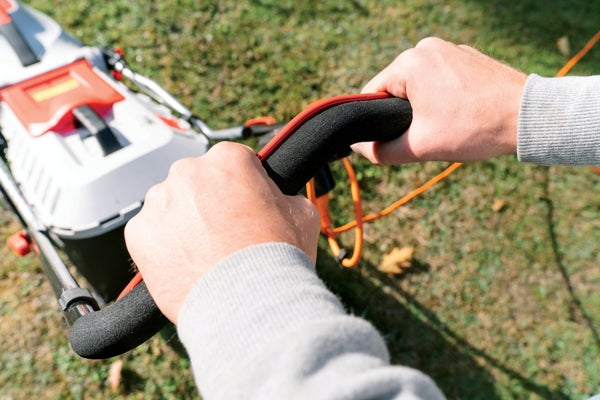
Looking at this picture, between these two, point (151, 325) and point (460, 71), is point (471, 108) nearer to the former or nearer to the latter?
point (460, 71)

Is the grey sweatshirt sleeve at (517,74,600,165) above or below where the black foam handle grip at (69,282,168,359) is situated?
above

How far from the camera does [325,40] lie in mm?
3109

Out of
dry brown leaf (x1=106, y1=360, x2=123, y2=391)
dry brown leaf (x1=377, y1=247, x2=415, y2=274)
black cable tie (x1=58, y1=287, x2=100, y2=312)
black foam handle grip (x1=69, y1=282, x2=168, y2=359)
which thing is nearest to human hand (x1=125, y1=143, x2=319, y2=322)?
black foam handle grip (x1=69, y1=282, x2=168, y2=359)

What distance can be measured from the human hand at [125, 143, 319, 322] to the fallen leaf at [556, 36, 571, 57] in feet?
9.59

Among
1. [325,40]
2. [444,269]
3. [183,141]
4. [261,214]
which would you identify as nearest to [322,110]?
[261,214]

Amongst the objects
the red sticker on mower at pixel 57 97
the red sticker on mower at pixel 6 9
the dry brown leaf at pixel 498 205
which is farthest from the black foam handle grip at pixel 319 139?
the dry brown leaf at pixel 498 205

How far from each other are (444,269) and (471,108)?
4.87 feet

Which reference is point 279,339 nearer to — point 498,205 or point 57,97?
point 57,97

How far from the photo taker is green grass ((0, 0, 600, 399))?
2.25m

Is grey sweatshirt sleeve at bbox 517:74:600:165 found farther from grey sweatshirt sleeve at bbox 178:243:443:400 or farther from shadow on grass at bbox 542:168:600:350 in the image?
shadow on grass at bbox 542:168:600:350

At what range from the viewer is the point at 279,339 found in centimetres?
68

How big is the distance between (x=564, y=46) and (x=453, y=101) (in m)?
2.59

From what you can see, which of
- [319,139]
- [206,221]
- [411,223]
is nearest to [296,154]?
[319,139]

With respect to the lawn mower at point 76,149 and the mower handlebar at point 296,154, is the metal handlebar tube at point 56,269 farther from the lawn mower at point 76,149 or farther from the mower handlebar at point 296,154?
the mower handlebar at point 296,154
